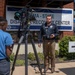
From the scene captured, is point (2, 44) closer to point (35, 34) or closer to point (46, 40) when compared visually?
point (46, 40)

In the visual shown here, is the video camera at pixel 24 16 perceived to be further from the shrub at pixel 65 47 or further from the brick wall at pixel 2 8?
the brick wall at pixel 2 8

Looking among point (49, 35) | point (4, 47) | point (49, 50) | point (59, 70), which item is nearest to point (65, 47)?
point (59, 70)

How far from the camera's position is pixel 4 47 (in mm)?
4324

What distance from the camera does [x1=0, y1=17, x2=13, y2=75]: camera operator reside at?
4.28 metres

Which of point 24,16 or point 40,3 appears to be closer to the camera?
point 24,16

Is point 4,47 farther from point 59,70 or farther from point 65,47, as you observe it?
point 65,47

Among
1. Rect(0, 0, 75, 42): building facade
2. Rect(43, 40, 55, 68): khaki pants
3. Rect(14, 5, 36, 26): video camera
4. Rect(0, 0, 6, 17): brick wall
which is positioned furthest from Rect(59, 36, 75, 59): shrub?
Rect(14, 5, 36, 26): video camera

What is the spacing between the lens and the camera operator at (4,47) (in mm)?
4281

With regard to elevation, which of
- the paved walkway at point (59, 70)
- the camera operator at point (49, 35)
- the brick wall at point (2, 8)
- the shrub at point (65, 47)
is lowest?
the paved walkway at point (59, 70)

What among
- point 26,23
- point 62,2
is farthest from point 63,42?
point 26,23

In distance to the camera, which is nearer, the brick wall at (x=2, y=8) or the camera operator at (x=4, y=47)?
the camera operator at (x=4, y=47)

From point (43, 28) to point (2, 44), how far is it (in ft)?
11.0

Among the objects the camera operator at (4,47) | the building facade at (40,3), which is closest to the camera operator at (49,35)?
the camera operator at (4,47)

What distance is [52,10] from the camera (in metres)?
12.3
